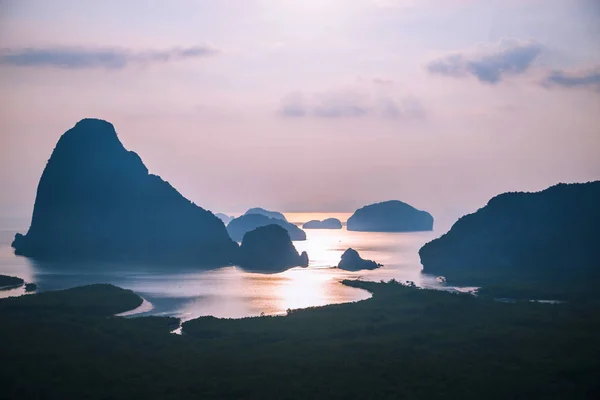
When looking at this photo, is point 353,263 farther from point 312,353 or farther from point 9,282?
point 312,353

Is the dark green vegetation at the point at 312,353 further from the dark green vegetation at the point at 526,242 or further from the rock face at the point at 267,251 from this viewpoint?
the rock face at the point at 267,251

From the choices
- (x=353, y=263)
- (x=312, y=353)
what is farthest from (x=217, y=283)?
(x=312, y=353)

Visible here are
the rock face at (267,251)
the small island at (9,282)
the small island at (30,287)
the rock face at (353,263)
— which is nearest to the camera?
the small island at (30,287)

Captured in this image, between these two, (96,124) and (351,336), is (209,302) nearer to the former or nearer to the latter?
(351,336)

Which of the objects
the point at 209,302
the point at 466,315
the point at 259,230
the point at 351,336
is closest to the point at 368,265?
the point at 259,230

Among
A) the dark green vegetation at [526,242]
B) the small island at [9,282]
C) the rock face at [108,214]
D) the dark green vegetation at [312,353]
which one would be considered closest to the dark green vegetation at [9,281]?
the small island at [9,282]

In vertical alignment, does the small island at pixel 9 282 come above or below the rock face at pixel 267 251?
below

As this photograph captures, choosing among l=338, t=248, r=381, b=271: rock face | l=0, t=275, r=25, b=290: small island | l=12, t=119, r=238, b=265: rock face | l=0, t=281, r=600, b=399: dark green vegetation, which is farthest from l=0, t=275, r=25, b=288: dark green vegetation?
l=338, t=248, r=381, b=271: rock face

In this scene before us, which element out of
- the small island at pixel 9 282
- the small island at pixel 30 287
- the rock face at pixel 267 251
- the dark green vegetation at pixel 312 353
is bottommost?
the dark green vegetation at pixel 312 353
